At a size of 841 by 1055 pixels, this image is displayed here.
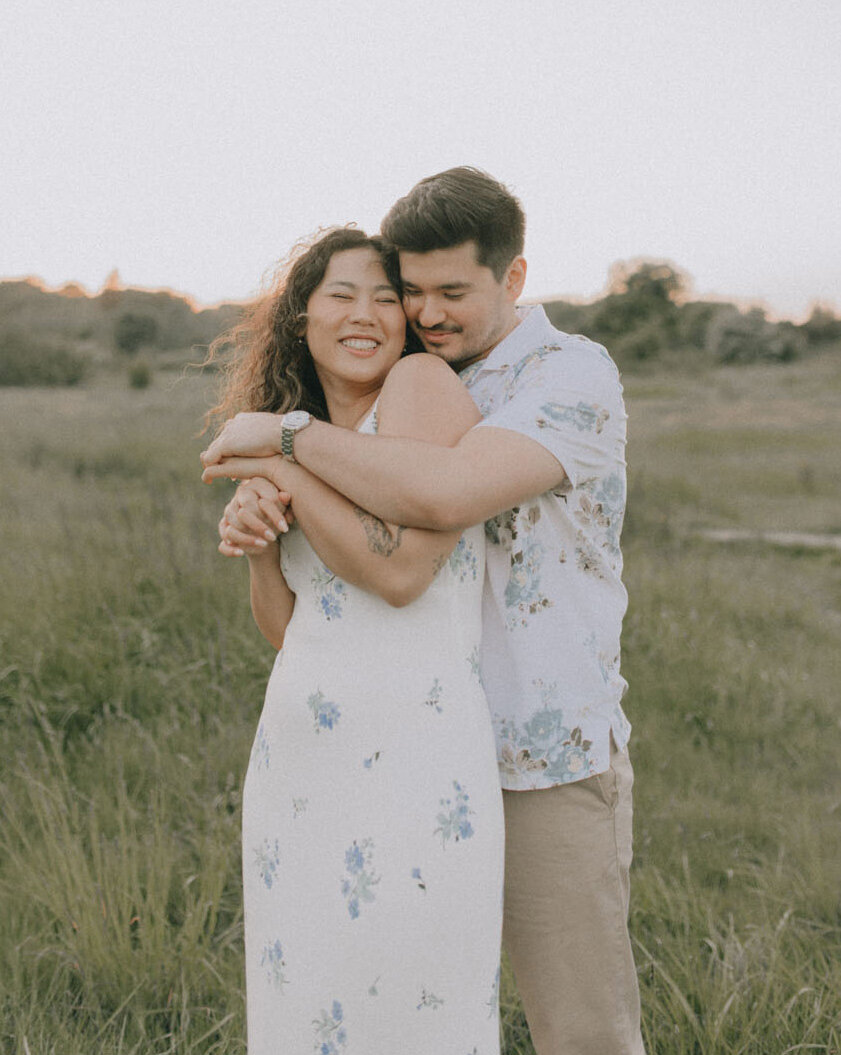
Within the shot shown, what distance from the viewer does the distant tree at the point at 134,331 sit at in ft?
85.7

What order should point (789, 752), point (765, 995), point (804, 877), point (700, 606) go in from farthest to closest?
1. point (700, 606)
2. point (789, 752)
3. point (804, 877)
4. point (765, 995)

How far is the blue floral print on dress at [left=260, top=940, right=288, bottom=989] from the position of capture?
63.5 inches

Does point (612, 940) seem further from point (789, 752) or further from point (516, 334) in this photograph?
point (789, 752)

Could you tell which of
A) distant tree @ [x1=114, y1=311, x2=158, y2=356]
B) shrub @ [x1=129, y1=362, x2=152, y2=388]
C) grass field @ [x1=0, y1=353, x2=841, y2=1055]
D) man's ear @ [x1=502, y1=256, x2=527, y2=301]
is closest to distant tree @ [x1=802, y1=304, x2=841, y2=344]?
distant tree @ [x1=114, y1=311, x2=158, y2=356]

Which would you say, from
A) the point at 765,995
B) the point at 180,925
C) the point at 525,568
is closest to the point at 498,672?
the point at 525,568

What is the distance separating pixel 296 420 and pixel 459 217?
1.64ft

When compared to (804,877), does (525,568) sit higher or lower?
higher

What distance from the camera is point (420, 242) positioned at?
1834mm

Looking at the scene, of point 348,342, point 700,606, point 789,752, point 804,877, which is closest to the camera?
point 348,342

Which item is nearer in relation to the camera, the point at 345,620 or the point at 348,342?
the point at 345,620

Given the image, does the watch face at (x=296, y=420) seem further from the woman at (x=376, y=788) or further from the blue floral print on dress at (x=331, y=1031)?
the blue floral print on dress at (x=331, y=1031)

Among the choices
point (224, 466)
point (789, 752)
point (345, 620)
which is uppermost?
point (224, 466)

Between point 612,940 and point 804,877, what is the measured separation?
1.63 meters

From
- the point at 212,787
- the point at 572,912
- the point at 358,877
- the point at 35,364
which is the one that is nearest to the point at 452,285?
the point at 358,877
